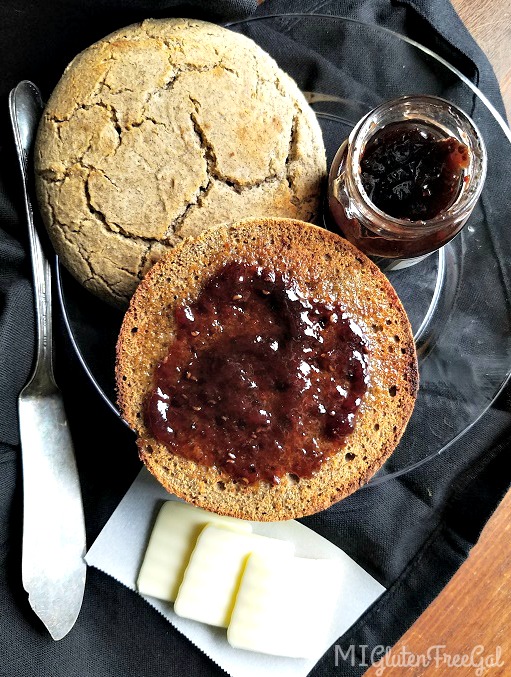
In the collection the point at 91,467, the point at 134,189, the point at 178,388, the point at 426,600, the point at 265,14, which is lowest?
the point at 426,600

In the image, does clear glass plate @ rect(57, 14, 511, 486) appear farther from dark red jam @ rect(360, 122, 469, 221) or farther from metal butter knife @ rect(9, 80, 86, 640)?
dark red jam @ rect(360, 122, 469, 221)

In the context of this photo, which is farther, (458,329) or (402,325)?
(458,329)

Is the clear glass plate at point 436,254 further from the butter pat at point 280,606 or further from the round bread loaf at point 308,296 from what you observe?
the butter pat at point 280,606

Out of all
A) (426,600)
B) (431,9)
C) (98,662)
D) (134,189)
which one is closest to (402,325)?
(134,189)

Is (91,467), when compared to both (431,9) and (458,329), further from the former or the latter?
(431,9)

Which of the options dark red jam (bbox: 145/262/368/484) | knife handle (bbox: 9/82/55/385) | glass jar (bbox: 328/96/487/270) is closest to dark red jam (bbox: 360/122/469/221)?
glass jar (bbox: 328/96/487/270)

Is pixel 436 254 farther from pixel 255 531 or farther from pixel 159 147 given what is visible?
pixel 255 531

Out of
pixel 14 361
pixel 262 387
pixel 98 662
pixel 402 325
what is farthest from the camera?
pixel 98 662
